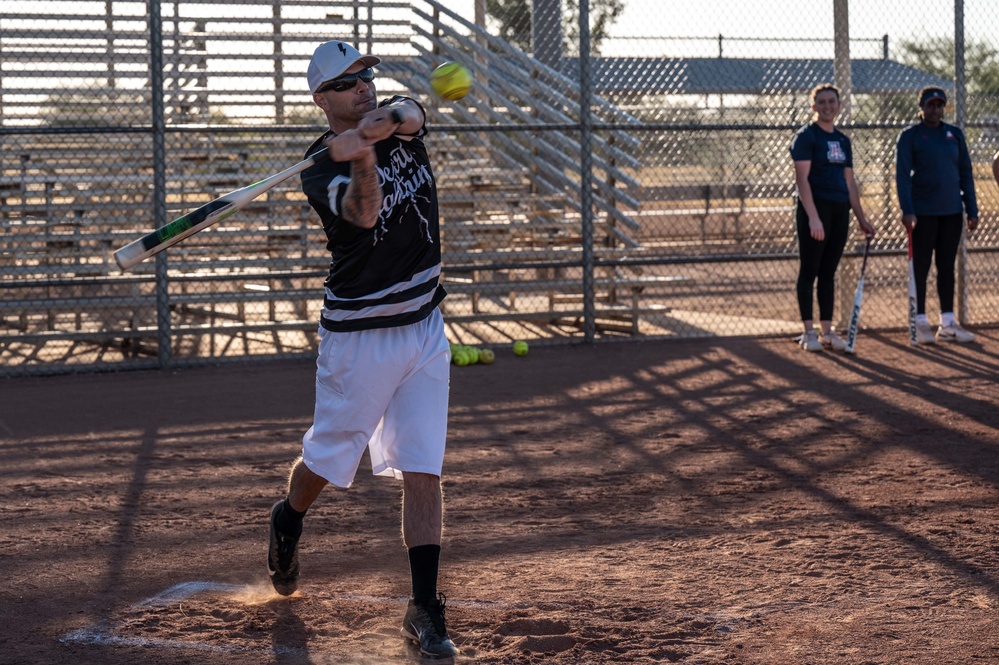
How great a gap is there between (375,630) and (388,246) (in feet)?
4.23

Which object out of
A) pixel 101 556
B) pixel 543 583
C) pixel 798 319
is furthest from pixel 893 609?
pixel 798 319

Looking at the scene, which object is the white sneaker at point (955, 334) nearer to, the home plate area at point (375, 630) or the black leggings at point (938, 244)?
the black leggings at point (938, 244)

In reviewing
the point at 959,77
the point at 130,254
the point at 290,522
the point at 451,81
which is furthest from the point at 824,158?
the point at 130,254

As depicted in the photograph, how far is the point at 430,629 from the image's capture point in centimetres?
384

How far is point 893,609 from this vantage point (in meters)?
4.15

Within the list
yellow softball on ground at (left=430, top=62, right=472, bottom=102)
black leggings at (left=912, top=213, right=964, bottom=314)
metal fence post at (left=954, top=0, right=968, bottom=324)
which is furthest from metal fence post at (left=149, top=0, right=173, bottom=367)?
metal fence post at (left=954, top=0, right=968, bottom=324)

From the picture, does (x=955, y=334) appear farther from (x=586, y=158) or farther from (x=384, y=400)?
(x=384, y=400)

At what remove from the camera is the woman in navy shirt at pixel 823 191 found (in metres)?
9.70

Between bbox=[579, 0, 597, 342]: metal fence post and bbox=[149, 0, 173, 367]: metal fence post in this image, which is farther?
bbox=[579, 0, 597, 342]: metal fence post

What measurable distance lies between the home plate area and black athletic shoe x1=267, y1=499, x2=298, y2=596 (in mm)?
56

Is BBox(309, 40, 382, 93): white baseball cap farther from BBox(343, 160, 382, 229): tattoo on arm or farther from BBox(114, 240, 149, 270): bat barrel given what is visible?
BBox(114, 240, 149, 270): bat barrel

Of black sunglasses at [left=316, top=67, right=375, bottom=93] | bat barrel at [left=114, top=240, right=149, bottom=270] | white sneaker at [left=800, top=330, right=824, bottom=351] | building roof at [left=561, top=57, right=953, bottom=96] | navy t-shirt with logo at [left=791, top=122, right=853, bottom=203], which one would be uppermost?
building roof at [left=561, top=57, right=953, bottom=96]

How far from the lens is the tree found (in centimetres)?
1335

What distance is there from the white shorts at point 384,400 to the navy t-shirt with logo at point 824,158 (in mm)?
6348
